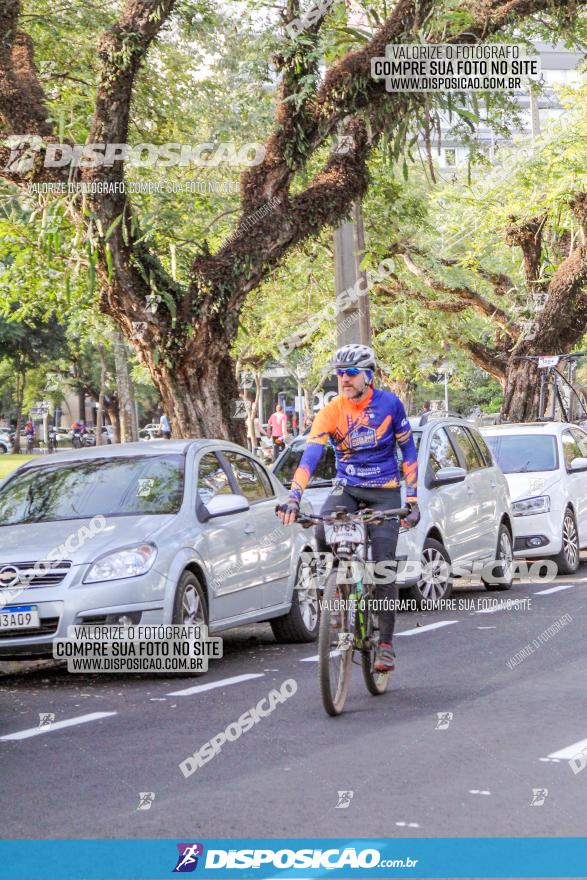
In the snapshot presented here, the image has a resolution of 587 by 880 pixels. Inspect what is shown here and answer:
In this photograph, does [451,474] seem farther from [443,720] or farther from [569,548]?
[443,720]

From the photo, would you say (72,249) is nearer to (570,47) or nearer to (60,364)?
(570,47)

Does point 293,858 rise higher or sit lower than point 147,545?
lower

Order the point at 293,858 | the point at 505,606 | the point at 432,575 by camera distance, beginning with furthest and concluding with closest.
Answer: the point at 505,606 < the point at 432,575 < the point at 293,858

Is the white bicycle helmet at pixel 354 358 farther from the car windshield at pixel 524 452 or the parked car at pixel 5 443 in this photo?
the parked car at pixel 5 443

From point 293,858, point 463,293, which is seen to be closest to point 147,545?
point 293,858

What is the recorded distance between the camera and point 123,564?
9.39m

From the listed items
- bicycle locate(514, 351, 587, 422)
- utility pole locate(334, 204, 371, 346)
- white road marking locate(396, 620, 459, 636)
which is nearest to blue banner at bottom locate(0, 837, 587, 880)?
white road marking locate(396, 620, 459, 636)

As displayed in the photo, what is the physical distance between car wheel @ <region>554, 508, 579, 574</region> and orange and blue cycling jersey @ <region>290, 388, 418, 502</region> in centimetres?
860

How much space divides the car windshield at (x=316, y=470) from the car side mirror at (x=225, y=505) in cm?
387

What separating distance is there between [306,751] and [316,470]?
7538 millimetres

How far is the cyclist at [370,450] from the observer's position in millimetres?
8414

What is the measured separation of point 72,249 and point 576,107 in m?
17.8

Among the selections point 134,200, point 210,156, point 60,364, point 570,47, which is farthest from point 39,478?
point 60,364

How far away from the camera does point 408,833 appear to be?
532cm
